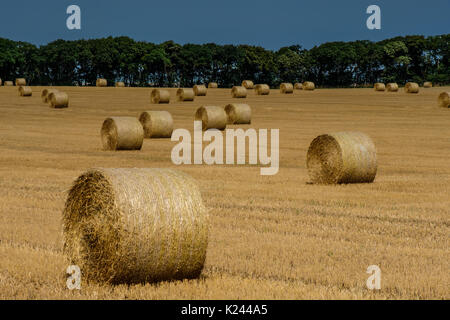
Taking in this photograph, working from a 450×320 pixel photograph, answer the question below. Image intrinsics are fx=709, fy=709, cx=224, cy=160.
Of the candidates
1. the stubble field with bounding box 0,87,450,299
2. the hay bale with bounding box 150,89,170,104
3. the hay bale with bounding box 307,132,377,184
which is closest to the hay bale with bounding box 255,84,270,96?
the hay bale with bounding box 150,89,170,104

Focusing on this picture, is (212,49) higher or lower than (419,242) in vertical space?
higher

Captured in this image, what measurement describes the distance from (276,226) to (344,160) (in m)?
5.80

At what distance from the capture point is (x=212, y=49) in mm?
138375

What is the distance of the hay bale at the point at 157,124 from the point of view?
31.0 meters

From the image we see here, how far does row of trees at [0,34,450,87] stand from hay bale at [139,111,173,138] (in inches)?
3274

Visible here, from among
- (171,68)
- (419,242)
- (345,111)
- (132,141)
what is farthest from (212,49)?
(419,242)

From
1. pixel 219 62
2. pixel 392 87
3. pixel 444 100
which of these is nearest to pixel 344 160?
pixel 444 100

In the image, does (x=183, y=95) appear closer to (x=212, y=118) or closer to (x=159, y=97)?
(x=159, y=97)

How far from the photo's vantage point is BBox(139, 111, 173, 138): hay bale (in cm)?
3097

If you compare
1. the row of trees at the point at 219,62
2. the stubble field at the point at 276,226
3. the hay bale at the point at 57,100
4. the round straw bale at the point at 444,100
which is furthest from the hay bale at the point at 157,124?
the row of trees at the point at 219,62

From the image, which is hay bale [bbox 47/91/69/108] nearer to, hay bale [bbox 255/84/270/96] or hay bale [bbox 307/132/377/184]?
hay bale [bbox 255/84/270/96]

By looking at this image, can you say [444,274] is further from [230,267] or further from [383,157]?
[383,157]
